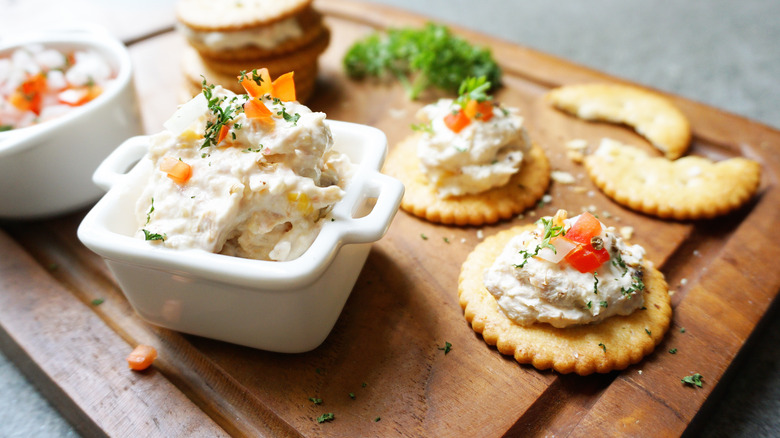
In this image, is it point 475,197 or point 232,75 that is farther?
point 232,75

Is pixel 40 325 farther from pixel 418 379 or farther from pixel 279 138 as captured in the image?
pixel 418 379

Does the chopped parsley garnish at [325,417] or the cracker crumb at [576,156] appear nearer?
the chopped parsley garnish at [325,417]

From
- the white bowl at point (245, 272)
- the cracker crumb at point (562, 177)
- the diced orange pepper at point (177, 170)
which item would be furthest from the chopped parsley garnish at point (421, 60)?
the diced orange pepper at point (177, 170)

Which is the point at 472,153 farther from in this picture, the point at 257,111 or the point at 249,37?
the point at 249,37

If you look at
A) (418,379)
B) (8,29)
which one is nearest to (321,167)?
(418,379)

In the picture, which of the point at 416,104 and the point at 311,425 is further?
the point at 416,104

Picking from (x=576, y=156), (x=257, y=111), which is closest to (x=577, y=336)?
(x=576, y=156)

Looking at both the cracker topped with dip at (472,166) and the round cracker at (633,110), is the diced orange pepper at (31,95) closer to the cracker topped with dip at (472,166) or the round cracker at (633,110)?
the cracker topped with dip at (472,166)
